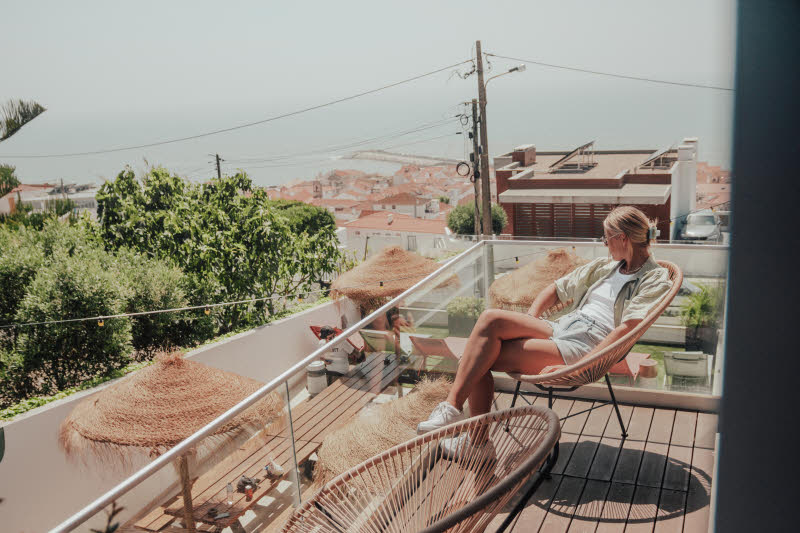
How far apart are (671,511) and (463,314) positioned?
1.48 metres

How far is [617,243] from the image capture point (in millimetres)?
2383

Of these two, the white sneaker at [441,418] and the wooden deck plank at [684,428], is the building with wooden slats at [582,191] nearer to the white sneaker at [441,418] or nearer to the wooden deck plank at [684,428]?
the wooden deck plank at [684,428]

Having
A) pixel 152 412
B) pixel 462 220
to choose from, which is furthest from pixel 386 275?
pixel 462 220

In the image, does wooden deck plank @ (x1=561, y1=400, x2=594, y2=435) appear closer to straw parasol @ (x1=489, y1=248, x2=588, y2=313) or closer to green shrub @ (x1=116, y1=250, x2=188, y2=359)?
straw parasol @ (x1=489, y1=248, x2=588, y2=313)

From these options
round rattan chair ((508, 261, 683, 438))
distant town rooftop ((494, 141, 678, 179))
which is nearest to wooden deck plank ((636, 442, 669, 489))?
round rattan chair ((508, 261, 683, 438))

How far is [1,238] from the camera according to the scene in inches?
418

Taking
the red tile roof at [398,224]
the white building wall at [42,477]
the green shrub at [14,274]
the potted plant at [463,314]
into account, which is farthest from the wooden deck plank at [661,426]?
the red tile roof at [398,224]

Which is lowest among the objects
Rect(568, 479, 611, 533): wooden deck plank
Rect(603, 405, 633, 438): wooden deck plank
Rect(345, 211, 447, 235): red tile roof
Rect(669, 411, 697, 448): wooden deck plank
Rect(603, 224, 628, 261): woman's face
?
Rect(345, 211, 447, 235): red tile roof

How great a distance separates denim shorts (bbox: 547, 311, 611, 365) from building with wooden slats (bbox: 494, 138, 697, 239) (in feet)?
80.5

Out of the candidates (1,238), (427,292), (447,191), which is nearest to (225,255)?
(1,238)

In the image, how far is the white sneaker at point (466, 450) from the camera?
1.44 m

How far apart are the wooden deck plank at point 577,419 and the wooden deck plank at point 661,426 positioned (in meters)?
0.27

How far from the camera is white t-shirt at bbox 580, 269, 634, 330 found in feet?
7.73

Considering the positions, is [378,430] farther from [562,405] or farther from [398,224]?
[398,224]
